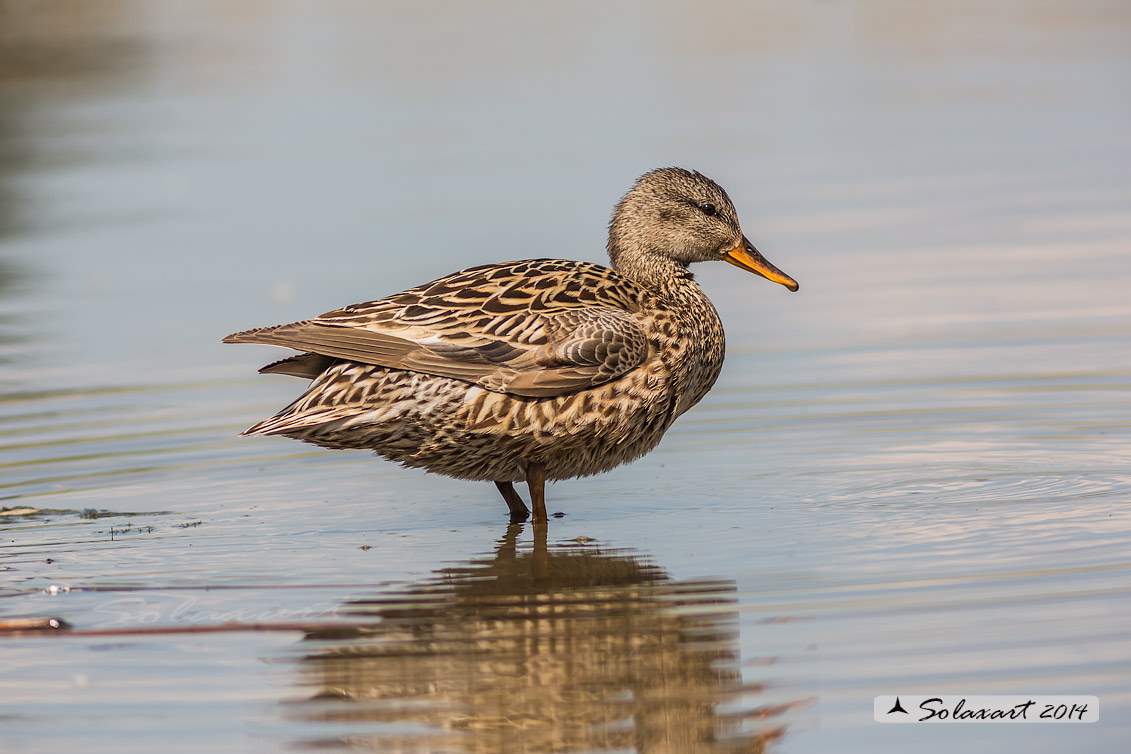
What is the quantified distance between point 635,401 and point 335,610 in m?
1.82

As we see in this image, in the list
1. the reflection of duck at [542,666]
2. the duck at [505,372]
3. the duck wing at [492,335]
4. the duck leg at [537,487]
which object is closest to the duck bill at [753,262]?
the duck at [505,372]

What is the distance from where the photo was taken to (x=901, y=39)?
822 inches

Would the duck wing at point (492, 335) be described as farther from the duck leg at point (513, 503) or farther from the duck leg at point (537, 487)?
the duck leg at point (513, 503)

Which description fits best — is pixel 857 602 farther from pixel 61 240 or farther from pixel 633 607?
pixel 61 240

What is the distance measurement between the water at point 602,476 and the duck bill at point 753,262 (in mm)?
793

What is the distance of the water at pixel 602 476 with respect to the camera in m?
5.50

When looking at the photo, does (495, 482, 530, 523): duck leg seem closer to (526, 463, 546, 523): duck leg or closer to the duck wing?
(526, 463, 546, 523): duck leg

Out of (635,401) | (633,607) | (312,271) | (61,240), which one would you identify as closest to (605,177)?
(312,271)

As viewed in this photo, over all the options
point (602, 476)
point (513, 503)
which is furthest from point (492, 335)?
point (602, 476)

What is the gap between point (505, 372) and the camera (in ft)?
24.4

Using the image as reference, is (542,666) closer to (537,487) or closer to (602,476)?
(537,487)

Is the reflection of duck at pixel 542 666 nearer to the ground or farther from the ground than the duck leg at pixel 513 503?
nearer to the ground

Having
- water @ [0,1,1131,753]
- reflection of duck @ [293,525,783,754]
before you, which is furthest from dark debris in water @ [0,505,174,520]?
reflection of duck @ [293,525,783,754]

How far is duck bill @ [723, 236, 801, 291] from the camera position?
8.73m
